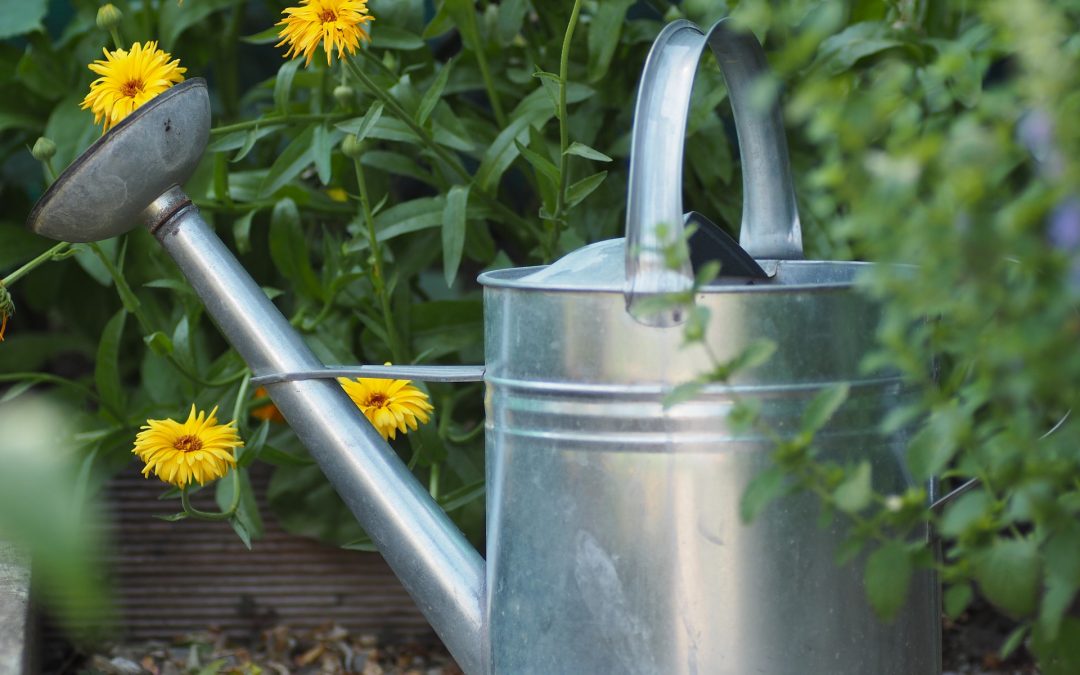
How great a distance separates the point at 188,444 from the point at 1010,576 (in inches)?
26.1

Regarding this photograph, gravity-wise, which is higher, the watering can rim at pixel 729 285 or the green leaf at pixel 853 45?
the green leaf at pixel 853 45

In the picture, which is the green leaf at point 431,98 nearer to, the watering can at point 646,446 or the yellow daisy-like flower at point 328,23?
the yellow daisy-like flower at point 328,23

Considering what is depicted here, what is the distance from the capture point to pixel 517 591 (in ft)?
2.81

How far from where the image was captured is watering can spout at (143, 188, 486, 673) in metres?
0.92

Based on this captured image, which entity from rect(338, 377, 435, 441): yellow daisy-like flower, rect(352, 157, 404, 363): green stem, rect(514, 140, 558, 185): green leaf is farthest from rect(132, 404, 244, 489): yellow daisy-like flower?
rect(514, 140, 558, 185): green leaf

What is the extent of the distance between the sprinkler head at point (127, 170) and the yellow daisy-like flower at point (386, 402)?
22 centimetres

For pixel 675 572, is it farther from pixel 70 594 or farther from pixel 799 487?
pixel 70 594

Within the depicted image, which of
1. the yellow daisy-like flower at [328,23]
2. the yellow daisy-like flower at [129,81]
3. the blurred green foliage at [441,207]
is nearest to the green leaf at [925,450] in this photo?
the blurred green foliage at [441,207]

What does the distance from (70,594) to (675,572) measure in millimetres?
365

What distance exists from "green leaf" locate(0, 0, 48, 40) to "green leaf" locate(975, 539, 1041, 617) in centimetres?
127

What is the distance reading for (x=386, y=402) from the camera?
1036 mm

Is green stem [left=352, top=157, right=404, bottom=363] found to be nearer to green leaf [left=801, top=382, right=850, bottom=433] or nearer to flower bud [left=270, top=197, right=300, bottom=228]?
flower bud [left=270, top=197, right=300, bottom=228]

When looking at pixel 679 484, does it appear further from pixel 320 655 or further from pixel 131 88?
pixel 320 655

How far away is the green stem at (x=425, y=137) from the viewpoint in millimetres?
1084
